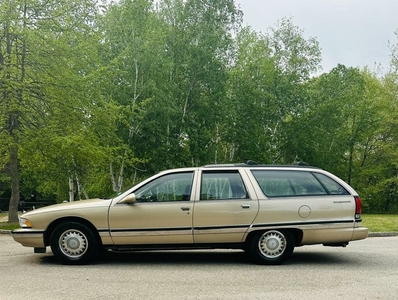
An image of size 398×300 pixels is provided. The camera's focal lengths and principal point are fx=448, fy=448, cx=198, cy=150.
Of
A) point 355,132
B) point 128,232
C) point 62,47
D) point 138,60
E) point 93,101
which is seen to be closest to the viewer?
point 128,232

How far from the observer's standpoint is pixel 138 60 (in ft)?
86.0

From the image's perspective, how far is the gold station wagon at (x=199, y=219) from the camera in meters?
7.26

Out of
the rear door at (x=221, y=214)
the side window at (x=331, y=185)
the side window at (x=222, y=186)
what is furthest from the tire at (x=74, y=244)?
the side window at (x=331, y=185)

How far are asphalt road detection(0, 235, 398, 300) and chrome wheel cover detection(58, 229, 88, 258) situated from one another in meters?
0.26

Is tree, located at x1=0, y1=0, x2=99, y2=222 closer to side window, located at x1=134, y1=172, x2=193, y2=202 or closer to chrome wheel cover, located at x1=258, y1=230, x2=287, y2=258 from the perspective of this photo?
side window, located at x1=134, y1=172, x2=193, y2=202

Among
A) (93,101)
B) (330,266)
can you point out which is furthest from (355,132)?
(330,266)

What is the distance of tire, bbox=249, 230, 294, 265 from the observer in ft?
24.2

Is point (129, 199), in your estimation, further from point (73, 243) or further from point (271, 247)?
point (271, 247)

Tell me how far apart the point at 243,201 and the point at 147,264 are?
6.27 ft

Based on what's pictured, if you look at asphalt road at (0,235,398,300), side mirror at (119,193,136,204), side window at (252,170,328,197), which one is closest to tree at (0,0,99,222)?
asphalt road at (0,235,398,300)

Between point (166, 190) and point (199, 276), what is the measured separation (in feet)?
5.13

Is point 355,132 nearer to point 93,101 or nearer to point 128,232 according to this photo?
point 93,101

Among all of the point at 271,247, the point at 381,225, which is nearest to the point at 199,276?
the point at 271,247

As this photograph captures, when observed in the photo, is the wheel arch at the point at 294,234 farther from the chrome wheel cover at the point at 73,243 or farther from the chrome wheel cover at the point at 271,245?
the chrome wheel cover at the point at 73,243
